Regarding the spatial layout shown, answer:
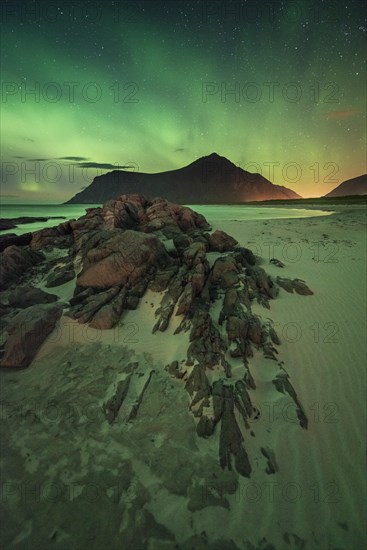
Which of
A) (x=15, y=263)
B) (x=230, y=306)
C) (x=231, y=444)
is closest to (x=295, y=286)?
(x=230, y=306)

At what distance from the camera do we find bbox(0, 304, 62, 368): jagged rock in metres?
7.09

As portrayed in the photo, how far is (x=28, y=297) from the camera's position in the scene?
9391 mm

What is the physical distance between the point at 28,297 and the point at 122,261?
3484 mm

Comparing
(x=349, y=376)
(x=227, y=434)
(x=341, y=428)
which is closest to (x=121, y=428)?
(x=227, y=434)

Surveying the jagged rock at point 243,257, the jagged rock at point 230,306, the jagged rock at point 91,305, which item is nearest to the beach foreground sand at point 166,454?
the jagged rock at point 91,305

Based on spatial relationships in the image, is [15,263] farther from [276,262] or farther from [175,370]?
[276,262]

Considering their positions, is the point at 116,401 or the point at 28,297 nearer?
the point at 116,401

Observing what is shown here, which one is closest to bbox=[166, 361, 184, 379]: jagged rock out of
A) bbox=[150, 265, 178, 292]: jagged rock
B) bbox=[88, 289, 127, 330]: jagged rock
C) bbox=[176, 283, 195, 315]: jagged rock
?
bbox=[176, 283, 195, 315]: jagged rock

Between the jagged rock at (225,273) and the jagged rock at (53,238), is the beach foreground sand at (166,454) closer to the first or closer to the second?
the jagged rock at (225,273)

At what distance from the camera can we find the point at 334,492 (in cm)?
446

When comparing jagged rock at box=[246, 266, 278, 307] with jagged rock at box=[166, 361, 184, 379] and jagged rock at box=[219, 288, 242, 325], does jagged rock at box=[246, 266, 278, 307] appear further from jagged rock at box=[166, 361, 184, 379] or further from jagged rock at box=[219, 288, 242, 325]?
jagged rock at box=[166, 361, 184, 379]

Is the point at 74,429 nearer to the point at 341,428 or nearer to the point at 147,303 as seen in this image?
the point at 147,303

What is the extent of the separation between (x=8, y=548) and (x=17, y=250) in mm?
10431

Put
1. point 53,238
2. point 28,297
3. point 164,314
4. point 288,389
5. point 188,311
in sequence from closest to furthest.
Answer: point 288,389 < point 188,311 < point 164,314 < point 28,297 < point 53,238
